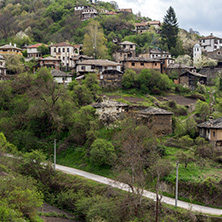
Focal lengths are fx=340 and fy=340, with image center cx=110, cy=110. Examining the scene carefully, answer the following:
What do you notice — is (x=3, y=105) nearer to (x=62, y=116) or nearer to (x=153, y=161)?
(x=62, y=116)

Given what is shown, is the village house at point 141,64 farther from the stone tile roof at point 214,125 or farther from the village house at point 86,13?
the village house at point 86,13

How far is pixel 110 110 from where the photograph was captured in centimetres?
4306

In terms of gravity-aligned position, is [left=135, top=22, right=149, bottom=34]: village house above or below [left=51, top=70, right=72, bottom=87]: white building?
above

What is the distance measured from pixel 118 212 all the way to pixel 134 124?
12.9 metres

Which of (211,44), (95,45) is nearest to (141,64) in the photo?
(95,45)

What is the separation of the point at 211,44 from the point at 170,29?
34.6 ft

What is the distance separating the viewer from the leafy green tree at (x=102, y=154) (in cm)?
3538

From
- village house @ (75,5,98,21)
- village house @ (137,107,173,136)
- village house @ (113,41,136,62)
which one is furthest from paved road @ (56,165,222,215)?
village house @ (75,5,98,21)

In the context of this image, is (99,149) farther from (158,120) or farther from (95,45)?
(95,45)

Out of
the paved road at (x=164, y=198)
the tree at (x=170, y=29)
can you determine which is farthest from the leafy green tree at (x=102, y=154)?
the tree at (x=170, y=29)

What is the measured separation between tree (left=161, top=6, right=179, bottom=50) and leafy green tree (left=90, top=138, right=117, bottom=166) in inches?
2020

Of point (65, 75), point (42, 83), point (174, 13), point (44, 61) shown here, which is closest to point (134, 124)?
point (42, 83)

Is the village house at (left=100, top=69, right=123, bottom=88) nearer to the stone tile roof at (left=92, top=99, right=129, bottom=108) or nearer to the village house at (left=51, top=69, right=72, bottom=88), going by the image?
the village house at (left=51, top=69, right=72, bottom=88)

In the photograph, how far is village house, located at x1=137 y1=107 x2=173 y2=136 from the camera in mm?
40500
